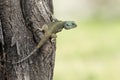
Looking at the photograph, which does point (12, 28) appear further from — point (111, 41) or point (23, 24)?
point (111, 41)

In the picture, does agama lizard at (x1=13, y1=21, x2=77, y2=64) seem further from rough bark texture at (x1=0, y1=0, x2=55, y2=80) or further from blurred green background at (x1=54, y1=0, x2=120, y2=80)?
Answer: blurred green background at (x1=54, y1=0, x2=120, y2=80)

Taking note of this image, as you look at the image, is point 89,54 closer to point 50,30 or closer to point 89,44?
point 89,44

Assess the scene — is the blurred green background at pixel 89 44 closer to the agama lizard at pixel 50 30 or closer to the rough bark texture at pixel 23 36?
the agama lizard at pixel 50 30

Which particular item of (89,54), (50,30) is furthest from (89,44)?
(50,30)

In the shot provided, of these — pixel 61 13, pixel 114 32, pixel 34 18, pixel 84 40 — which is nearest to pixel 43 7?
pixel 34 18

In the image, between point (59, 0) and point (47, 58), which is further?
point (59, 0)

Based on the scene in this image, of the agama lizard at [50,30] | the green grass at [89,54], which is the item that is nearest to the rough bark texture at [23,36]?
the agama lizard at [50,30]

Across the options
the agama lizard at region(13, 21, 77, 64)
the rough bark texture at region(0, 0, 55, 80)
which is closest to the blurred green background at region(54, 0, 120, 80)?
the agama lizard at region(13, 21, 77, 64)

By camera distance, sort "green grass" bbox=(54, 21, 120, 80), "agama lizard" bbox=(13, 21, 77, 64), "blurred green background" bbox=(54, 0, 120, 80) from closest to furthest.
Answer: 1. "agama lizard" bbox=(13, 21, 77, 64)
2. "green grass" bbox=(54, 21, 120, 80)
3. "blurred green background" bbox=(54, 0, 120, 80)
